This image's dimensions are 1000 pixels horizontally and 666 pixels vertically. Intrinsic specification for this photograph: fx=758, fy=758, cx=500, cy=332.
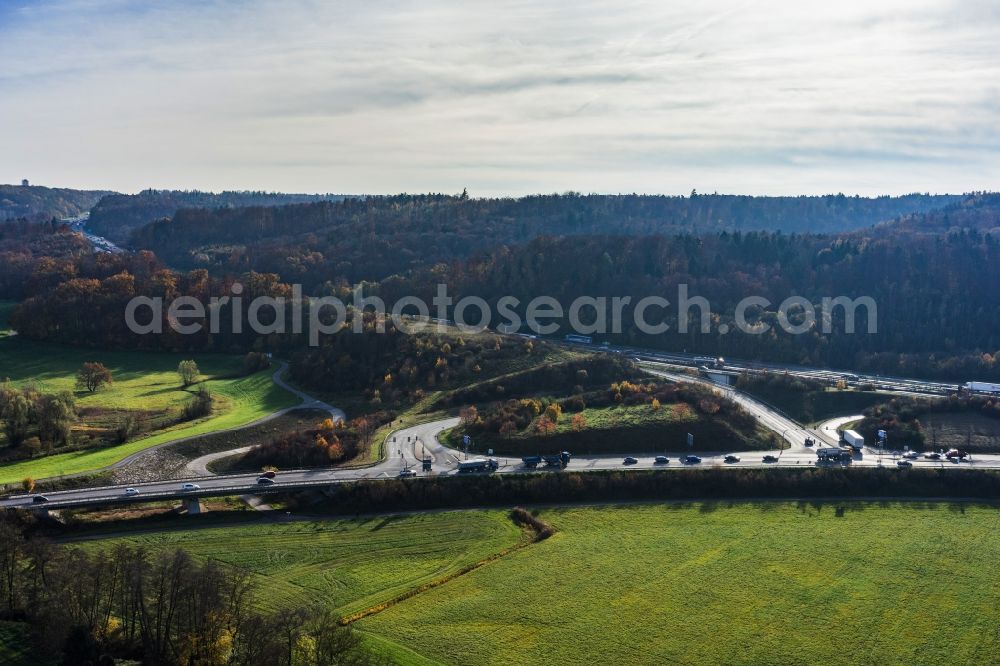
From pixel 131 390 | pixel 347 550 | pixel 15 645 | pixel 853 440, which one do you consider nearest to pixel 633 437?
pixel 853 440

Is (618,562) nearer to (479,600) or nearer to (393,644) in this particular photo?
(479,600)

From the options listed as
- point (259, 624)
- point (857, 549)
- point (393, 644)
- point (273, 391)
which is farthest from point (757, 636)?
point (273, 391)

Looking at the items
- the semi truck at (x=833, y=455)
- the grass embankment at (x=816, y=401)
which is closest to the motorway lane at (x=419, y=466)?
the semi truck at (x=833, y=455)

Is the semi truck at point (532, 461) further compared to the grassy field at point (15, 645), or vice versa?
the semi truck at point (532, 461)

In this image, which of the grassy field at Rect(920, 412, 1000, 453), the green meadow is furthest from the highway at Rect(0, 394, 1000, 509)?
the green meadow

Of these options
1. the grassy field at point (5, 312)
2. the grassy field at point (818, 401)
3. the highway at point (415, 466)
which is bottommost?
the highway at point (415, 466)

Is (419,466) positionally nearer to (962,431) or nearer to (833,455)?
Answer: (833,455)

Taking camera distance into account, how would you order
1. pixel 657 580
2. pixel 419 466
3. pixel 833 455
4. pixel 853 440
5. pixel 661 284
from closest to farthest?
pixel 657 580
pixel 419 466
pixel 833 455
pixel 853 440
pixel 661 284

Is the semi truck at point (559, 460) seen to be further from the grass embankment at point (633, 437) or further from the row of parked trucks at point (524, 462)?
the grass embankment at point (633, 437)
